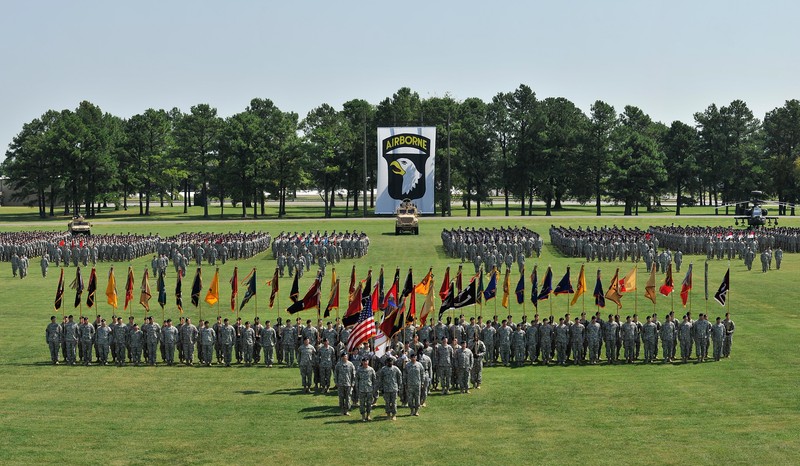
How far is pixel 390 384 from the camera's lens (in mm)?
17125

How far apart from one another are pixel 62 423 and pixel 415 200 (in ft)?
215

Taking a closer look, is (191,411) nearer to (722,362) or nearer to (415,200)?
(722,362)

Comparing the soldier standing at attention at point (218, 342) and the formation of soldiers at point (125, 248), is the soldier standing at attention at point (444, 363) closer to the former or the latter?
the soldier standing at attention at point (218, 342)

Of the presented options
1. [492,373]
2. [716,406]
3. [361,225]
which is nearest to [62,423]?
[492,373]

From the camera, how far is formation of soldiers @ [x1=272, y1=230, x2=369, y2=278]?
42.4 m

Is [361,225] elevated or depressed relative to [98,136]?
depressed

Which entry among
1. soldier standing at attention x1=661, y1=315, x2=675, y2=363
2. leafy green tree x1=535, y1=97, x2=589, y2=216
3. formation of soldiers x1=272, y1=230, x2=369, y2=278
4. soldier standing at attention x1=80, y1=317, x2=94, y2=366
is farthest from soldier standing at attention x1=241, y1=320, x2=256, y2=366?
leafy green tree x1=535, y1=97, x2=589, y2=216

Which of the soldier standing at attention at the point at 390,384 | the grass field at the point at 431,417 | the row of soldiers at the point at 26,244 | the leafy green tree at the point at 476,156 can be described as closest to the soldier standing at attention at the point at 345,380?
the grass field at the point at 431,417

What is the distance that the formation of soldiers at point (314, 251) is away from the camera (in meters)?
42.4

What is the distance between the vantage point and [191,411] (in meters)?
17.8

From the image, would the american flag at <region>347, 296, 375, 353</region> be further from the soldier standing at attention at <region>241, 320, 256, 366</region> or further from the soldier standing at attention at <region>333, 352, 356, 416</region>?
the soldier standing at attention at <region>241, 320, 256, 366</region>

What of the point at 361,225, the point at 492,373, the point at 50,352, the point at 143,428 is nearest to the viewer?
the point at 143,428

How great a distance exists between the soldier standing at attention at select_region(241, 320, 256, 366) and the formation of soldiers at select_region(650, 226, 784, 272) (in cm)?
2836

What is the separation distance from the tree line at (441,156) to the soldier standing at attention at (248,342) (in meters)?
70.5
